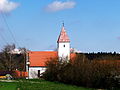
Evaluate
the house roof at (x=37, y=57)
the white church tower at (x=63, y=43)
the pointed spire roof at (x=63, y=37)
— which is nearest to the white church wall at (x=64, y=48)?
the white church tower at (x=63, y=43)

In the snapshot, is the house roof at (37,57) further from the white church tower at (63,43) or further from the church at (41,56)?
the white church tower at (63,43)

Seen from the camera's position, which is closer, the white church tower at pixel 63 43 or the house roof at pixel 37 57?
the white church tower at pixel 63 43

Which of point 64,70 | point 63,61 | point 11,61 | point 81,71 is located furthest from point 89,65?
point 11,61

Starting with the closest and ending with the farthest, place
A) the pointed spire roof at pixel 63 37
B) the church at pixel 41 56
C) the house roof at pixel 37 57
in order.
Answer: the pointed spire roof at pixel 63 37, the church at pixel 41 56, the house roof at pixel 37 57

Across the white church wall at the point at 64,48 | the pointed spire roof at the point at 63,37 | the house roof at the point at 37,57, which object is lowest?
the house roof at the point at 37,57

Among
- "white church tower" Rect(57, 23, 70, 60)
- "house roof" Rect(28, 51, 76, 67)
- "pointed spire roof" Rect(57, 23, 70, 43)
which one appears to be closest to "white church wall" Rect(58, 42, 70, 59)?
"white church tower" Rect(57, 23, 70, 60)

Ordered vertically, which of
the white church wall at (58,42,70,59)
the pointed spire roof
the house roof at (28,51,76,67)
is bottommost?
the house roof at (28,51,76,67)

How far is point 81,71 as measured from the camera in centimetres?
4059

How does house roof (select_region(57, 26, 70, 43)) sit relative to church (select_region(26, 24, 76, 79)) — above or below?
above

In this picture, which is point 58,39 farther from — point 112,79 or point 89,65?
point 112,79

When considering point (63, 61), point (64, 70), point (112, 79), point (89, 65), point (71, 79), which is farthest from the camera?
point (63, 61)

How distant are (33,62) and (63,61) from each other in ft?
102

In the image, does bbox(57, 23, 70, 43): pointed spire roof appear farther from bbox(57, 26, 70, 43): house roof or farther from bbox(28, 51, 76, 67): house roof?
bbox(28, 51, 76, 67): house roof

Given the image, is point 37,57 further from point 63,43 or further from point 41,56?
point 63,43
